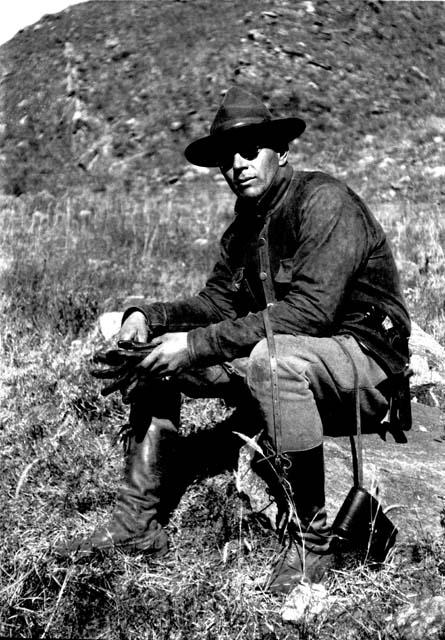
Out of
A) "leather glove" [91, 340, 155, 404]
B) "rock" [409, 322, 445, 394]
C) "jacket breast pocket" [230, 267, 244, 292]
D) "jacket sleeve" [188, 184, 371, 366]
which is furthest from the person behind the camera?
"rock" [409, 322, 445, 394]

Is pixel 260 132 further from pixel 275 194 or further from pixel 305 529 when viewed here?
pixel 305 529

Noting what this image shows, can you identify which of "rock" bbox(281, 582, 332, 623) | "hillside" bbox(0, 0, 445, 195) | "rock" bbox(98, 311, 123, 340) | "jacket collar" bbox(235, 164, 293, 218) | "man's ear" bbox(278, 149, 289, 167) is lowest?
"hillside" bbox(0, 0, 445, 195)

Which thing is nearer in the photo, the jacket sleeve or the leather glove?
the jacket sleeve

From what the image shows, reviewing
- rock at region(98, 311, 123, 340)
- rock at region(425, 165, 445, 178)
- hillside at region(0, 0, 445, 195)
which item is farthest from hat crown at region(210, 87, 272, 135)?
hillside at region(0, 0, 445, 195)

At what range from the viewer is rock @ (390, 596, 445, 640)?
8.42ft

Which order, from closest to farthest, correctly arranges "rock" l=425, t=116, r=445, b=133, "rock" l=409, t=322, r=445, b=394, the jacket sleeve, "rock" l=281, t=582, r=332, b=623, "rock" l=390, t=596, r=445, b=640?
"rock" l=390, t=596, r=445, b=640, "rock" l=281, t=582, r=332, b=623, the jacket sleeve, "rock" l=409, t=322, r=445, b=394, "rock" l=425, t=116, r=445, b=133

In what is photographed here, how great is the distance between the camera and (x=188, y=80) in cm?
1587

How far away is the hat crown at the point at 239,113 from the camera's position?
370 centimetres

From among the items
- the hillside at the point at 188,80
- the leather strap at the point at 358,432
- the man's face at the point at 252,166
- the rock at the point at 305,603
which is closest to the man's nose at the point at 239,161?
the man's face at the point at 252,166

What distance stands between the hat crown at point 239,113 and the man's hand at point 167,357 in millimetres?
1151

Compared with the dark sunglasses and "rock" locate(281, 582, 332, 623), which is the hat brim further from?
"rock" locate(281, 582, 332, 623)

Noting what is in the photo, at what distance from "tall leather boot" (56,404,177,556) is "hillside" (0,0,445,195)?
32.4ft

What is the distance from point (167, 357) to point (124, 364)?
243mm

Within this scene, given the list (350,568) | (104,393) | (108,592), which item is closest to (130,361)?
(104,393)
